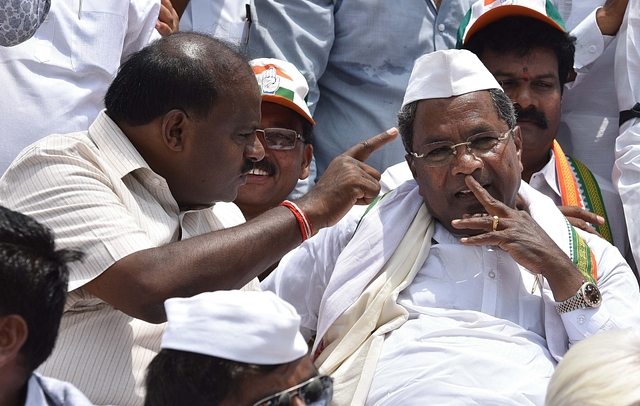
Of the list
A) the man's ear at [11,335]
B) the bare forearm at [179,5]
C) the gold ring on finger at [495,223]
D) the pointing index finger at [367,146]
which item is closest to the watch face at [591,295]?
the gold ring on finger at [495,223]

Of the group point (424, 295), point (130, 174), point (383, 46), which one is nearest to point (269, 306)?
point (130, 174)

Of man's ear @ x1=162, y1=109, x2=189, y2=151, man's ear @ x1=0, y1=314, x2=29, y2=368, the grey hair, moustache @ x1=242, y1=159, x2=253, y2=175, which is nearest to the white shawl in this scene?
the grey hair

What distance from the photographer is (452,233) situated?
12.4 feet

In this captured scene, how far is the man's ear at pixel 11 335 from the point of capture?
1900 millimetres

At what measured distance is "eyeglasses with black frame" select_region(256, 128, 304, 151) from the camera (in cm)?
437

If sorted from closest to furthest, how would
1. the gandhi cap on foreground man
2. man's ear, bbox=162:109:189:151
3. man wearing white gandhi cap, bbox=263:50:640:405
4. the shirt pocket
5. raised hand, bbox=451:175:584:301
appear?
the gandhi cap on foreground man
man's ear, bbox=162:109:189:151
man wearing white gandhi cap, bbox=263:50:640:405
raised hand, bbox=451:175:584:301
the shirt pocket

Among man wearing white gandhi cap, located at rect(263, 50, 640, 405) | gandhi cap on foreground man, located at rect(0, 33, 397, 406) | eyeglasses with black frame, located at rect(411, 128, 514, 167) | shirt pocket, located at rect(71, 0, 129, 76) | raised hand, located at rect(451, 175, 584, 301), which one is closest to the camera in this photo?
gandhi cap on foreground man, located at rect(0, 33, 397, 406)

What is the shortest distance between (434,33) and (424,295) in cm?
197

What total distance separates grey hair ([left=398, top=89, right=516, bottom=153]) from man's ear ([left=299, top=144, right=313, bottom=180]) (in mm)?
751

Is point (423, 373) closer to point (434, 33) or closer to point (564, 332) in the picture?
point (564, 332)

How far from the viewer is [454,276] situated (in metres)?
3.62

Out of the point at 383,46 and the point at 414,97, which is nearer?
the point at 414,97

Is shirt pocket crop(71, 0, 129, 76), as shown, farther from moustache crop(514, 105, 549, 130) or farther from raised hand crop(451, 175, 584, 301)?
moustache crop(514, 105, 549, 130)

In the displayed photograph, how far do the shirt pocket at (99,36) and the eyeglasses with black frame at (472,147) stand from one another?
58.8 inches
